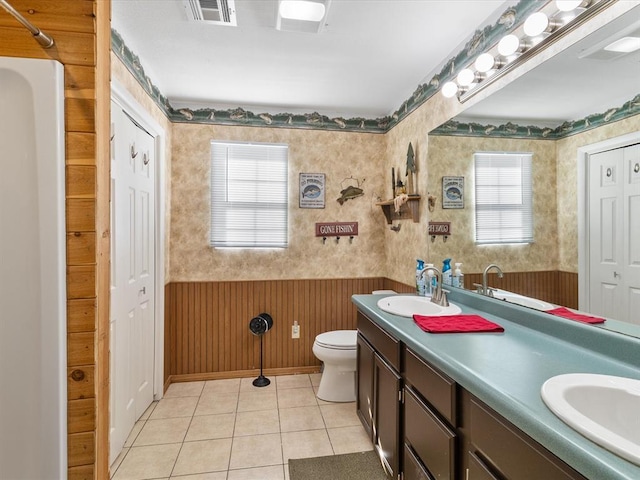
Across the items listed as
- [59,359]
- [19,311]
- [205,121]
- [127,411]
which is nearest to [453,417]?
[59,359]

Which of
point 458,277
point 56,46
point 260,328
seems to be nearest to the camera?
point 56,46

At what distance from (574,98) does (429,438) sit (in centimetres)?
152

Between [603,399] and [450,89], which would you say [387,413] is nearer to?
[603,399]

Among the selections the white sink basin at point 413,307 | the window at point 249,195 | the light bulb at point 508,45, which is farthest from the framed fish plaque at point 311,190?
the light bulb at point 508,45

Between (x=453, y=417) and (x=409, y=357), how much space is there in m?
0.38

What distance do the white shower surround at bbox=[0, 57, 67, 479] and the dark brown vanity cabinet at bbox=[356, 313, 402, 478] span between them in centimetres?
132

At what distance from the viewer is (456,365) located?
1.15m

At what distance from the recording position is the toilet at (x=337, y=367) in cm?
258

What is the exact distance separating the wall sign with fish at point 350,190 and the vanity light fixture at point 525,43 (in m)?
1.27

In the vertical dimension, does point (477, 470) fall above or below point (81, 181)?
below

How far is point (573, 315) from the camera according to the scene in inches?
56.5

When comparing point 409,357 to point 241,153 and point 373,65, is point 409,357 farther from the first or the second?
point 241,153

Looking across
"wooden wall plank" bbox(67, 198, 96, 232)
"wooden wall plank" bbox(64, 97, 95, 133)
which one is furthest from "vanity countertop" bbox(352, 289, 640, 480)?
"wooden wall plank" bbox(64, 97, 95, 133)

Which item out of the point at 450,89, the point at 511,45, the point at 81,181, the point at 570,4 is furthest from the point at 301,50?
the point at 81,181
